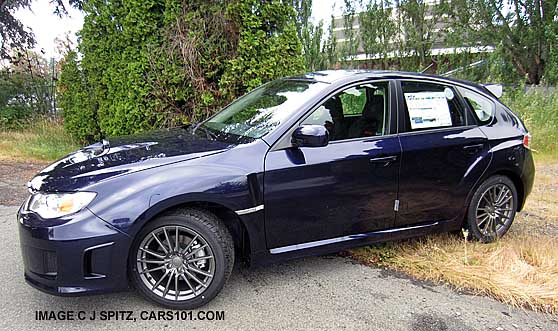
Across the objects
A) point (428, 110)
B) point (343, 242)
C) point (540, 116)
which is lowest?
point (343, 242)

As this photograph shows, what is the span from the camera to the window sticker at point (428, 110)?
355 centimetres

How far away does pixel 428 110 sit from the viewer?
3619 mm

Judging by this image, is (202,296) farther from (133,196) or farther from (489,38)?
(489,38)

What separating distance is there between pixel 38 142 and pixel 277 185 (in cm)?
803

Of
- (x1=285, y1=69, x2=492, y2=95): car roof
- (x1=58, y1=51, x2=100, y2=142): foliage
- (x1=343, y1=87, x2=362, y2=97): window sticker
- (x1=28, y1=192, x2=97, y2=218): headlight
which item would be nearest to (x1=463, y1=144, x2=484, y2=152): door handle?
(x1=285, y1=69, x2=492, y2=95): car roof

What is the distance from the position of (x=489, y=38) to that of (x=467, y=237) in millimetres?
11621

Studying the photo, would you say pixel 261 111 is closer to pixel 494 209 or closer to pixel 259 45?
pixel 494 209

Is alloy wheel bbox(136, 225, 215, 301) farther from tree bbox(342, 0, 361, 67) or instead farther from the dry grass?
tree bbox(342, 0, 361, 67)

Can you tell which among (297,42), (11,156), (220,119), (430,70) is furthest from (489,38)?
(11,156)

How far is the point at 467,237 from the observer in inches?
153

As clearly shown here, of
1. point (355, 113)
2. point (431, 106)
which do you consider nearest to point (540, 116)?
point (431, 106)

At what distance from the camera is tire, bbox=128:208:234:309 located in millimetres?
2730

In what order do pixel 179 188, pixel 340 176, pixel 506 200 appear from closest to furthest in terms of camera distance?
pixel 179 188 < pixel 340 176 < pixel 506 200

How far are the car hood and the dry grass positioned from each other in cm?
174
